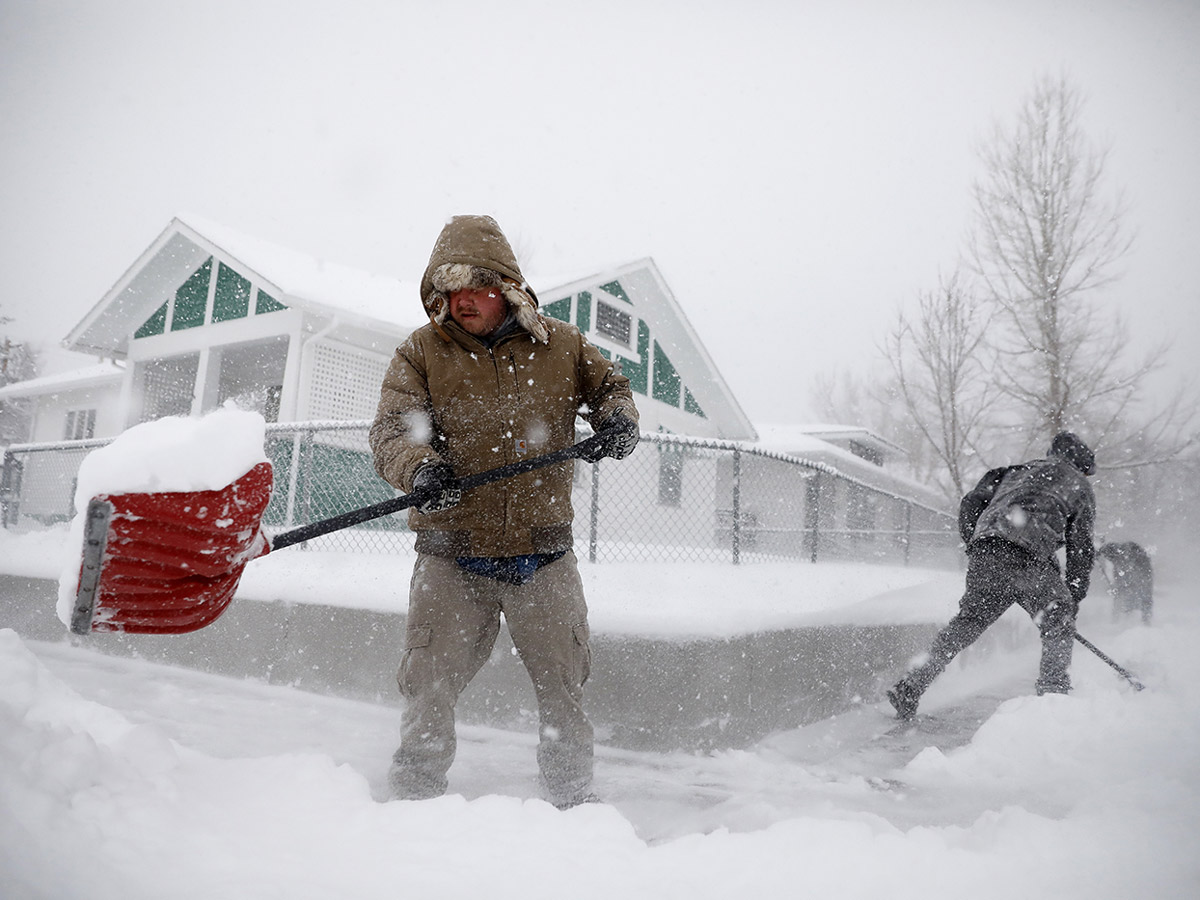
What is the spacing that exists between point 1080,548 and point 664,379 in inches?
451

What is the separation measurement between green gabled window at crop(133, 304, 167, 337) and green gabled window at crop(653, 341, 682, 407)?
29.7ft

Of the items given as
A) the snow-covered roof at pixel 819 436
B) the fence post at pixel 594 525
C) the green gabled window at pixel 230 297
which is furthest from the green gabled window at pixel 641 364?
the fence post at pixel 594 525

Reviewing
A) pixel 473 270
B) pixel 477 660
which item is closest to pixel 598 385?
pixel 473 270

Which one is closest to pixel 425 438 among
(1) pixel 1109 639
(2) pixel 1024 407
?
(1) pixel 1109 639

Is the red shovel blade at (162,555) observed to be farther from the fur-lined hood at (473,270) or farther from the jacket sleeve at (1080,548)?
the jacket sleeve at (1080,548)

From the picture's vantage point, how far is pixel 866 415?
126 ft

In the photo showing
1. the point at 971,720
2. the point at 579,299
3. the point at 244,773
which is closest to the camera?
the point at 244,773

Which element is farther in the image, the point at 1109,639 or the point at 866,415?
the point at 866,415

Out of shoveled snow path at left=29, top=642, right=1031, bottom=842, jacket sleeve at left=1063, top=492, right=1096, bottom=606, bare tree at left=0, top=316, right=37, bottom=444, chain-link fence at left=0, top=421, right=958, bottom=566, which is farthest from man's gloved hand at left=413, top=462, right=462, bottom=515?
Answer: bare tree at left=0, top=316, right=37, bottom=444

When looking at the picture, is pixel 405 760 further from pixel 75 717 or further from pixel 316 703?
pixel 316 703

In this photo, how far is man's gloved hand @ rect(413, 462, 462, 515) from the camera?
2.05 meters

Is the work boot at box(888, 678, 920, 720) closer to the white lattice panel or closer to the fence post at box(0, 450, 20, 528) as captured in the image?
the fence post at box(0, 450, 20, 528)

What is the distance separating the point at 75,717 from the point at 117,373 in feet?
54.1

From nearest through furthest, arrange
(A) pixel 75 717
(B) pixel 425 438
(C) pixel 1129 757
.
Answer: (A) pixel 75 717 → (B) pixel 425 438 → (C) pixel 1129 757
